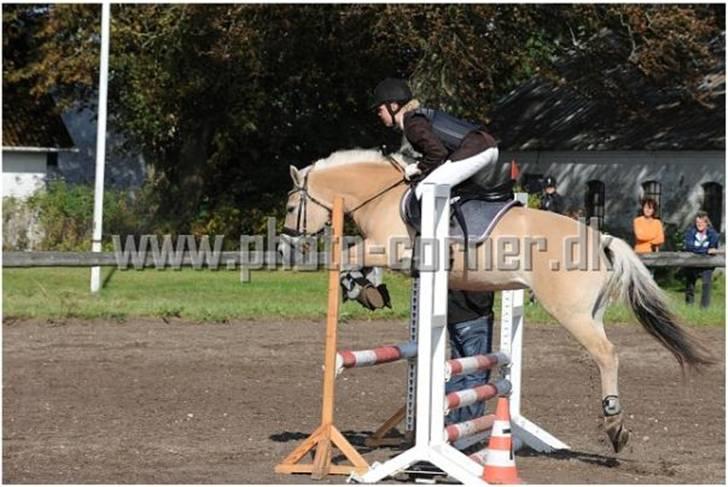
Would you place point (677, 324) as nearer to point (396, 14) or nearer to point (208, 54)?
point (396, 14)

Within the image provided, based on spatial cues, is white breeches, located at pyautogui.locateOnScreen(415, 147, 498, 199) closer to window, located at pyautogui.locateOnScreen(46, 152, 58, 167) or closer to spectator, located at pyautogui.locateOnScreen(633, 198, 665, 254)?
spectator, located at pyautogui.locateOnScreen(633, 198, 665, 254)

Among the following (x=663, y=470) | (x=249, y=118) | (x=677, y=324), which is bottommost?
(x=663, y=470)

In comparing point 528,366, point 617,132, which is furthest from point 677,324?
point 617,132

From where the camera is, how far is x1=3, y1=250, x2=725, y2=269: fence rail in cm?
1177

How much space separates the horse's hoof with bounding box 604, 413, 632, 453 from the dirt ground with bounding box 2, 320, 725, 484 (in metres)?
0.17

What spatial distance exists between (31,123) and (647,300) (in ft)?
92.8

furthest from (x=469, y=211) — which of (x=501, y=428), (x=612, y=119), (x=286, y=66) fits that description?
(x=612, y=119)

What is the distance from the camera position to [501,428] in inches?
253

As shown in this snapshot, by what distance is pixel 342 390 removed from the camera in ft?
33.6

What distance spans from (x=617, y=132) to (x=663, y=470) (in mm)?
24674

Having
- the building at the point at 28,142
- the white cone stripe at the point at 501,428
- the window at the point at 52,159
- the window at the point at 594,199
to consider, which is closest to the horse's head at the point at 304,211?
the white cone stripe at the point at 501,428

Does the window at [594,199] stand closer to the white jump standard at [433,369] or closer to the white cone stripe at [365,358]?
the white cone stripe at [365,358]

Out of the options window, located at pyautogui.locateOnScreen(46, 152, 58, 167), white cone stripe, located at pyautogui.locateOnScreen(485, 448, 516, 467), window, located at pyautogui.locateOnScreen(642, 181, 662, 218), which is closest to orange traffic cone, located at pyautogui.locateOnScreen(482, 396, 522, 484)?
white cone stripe, located at pyautogui.locateOnScreen(485, 448, 516, 467)

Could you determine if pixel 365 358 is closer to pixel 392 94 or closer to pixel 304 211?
pixel 304 211
